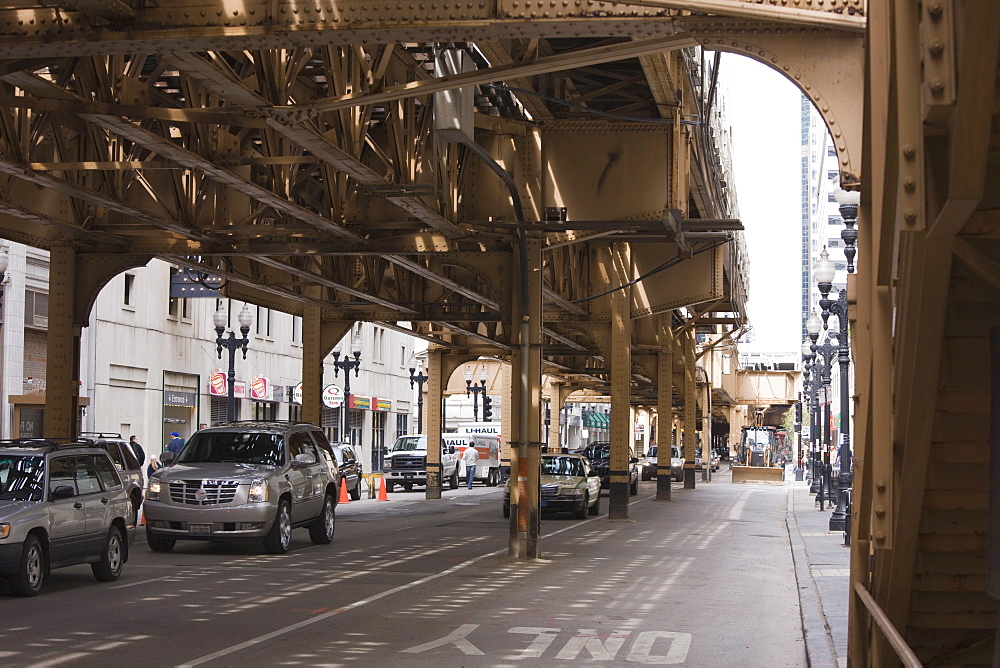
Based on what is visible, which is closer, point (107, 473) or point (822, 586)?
point (107, 473)

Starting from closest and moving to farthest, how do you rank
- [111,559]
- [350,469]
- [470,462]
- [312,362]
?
1. [111,559]
2. [312,362]
3. [350,469]
4. [470,462]

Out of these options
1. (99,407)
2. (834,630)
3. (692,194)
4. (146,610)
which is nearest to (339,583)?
(146,610)

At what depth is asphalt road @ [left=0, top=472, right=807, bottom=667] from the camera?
11.0 m

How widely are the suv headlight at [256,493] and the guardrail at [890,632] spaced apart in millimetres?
13535

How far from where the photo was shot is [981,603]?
7723 mm

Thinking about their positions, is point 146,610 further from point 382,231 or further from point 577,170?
point 577,170

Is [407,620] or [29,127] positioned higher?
[29,127]

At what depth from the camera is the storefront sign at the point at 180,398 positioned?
4606cm

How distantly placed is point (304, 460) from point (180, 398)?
1056 inches

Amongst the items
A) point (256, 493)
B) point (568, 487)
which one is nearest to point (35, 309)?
point (568, 487)

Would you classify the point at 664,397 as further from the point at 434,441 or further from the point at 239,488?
the point at 239,488

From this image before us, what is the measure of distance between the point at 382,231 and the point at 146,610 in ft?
27.3

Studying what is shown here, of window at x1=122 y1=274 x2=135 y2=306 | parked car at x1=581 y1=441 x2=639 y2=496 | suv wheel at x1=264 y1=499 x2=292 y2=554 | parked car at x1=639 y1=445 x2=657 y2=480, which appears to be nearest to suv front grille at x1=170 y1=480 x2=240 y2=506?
suv wheel at x1=264 y1=499 x2=292 y2=554

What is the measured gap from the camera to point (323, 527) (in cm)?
2272
